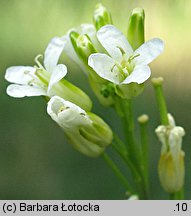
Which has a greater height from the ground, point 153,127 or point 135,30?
point 153,127

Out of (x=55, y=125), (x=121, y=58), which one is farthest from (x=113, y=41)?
(x=55, y=125)

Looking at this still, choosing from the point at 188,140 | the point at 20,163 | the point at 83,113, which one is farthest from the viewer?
the point at 20,163

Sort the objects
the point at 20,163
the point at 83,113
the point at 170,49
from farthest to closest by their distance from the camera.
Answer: the point at 170,49 → the point at 20,163 → the point at 83,113

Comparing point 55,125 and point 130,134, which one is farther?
point 55,125

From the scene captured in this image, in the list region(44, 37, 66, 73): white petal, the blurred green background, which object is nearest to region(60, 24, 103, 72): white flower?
region(44, 37, 66, 73): white petal

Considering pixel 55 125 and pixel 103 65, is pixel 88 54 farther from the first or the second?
pixel 55 125

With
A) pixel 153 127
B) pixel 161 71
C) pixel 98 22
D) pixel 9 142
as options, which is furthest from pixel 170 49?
pixel 98 22
